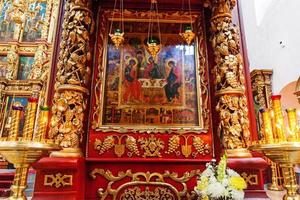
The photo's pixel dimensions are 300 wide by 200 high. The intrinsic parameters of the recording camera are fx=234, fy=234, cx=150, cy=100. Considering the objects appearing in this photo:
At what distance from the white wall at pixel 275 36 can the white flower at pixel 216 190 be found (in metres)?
5.32

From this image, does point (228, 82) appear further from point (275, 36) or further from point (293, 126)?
point (275, 36)

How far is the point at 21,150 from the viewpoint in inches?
78.5

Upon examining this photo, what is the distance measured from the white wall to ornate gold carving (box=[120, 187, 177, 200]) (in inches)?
204

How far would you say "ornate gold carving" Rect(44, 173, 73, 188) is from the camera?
2566 millimetres

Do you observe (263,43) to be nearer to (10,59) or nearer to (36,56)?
(36,56)

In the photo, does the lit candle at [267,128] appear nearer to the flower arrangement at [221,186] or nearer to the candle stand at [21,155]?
the flower arrangement at [221,186]

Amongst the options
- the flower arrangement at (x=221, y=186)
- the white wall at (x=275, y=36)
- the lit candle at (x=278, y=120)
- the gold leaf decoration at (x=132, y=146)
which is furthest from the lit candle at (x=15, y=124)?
the white wall at (x=275, y=36)

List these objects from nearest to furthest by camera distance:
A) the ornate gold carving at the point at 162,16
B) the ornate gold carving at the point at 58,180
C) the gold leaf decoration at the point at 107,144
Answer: the ornate gold carving at the point at 58,180 < the gold leaf decoration at the point at 107,144 < the ornate gold carving at the point at 162,16

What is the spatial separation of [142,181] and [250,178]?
1.28 metres

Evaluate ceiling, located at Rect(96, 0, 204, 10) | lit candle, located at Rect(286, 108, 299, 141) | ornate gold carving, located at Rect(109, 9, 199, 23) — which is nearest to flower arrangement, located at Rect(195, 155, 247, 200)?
lit candle, located at Rect(286, 108, 299, 141)

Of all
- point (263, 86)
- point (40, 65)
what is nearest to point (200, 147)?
point (263, 86)

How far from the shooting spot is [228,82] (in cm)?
289

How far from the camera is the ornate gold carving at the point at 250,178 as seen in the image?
2709 millimetres

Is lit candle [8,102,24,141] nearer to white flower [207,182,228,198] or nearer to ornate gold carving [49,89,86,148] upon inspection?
ornate gold carving [49,89,86,148]
